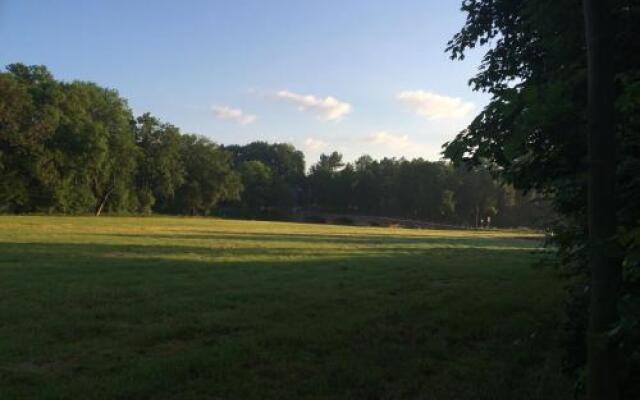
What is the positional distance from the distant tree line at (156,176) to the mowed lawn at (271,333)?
20.2m

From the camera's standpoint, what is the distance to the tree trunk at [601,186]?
2.51 meters

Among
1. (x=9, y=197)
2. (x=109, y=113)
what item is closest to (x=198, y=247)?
(x=9, y=197)

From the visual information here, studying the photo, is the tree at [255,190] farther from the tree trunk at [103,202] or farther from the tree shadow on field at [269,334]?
the tree shadow on field at [269,334]

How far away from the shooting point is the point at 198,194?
91.4 metres

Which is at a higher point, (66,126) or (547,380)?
(66,126)

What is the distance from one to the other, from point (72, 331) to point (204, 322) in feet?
5.94

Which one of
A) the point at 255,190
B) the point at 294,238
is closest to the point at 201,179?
the point at 255,190

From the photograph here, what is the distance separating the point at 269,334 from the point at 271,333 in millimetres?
73

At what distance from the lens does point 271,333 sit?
8.09m

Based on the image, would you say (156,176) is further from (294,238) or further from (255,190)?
(294,238)

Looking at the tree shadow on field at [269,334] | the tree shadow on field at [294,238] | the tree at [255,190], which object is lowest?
the tree shadow on field at [269,334]

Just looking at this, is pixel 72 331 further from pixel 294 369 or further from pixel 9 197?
pixel 9 197

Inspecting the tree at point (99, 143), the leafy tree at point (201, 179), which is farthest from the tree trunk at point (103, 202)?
the leafy tree at point (201, 179)

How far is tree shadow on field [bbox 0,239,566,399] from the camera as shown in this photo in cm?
589
